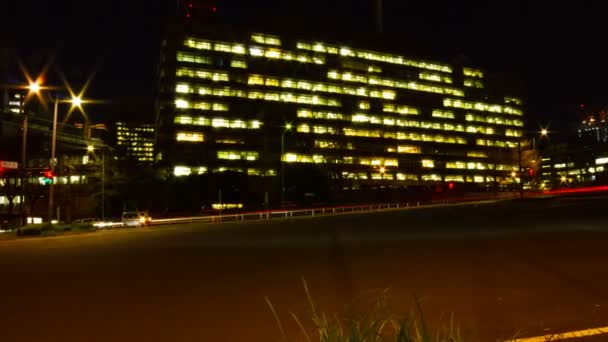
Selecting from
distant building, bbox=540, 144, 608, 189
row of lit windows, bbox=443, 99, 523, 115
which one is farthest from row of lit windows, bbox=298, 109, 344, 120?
distant building, bbox=540, 144, 608, 189

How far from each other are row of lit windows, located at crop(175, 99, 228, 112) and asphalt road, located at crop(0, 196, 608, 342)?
269 ft

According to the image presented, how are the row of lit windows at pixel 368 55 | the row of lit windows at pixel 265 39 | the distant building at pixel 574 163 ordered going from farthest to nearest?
the distant building at pixel 574 163 → the row of lit windows at pixel 368 55 → the row of lit windows at pixel 265 39

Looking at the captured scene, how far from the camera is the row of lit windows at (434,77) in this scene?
5227 inches

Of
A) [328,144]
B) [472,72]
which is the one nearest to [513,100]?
[472,72]

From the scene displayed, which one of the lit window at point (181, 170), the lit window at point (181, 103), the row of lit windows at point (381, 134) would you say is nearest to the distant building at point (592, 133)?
the row of lit windows at point (381, 134)

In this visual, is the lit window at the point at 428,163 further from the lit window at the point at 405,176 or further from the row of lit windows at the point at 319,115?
the row of lit windows at the point at 319,115

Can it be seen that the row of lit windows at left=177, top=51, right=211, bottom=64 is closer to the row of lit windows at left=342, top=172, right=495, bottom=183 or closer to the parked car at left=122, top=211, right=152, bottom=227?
the row of lit windows at left=342, top=172, right=495, bottom=183

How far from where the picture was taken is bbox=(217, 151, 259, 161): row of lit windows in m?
97.5

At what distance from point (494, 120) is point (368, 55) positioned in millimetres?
47435

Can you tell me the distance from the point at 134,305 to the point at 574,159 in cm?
17108

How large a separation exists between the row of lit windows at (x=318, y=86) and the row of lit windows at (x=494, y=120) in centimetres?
2884

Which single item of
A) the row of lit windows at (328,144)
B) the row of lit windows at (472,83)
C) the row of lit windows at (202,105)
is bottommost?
the row of lit windows at (328,144)

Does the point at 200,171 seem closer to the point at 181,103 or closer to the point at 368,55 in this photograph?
the point at 181,103

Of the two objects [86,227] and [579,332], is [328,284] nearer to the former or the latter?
[579,332]
